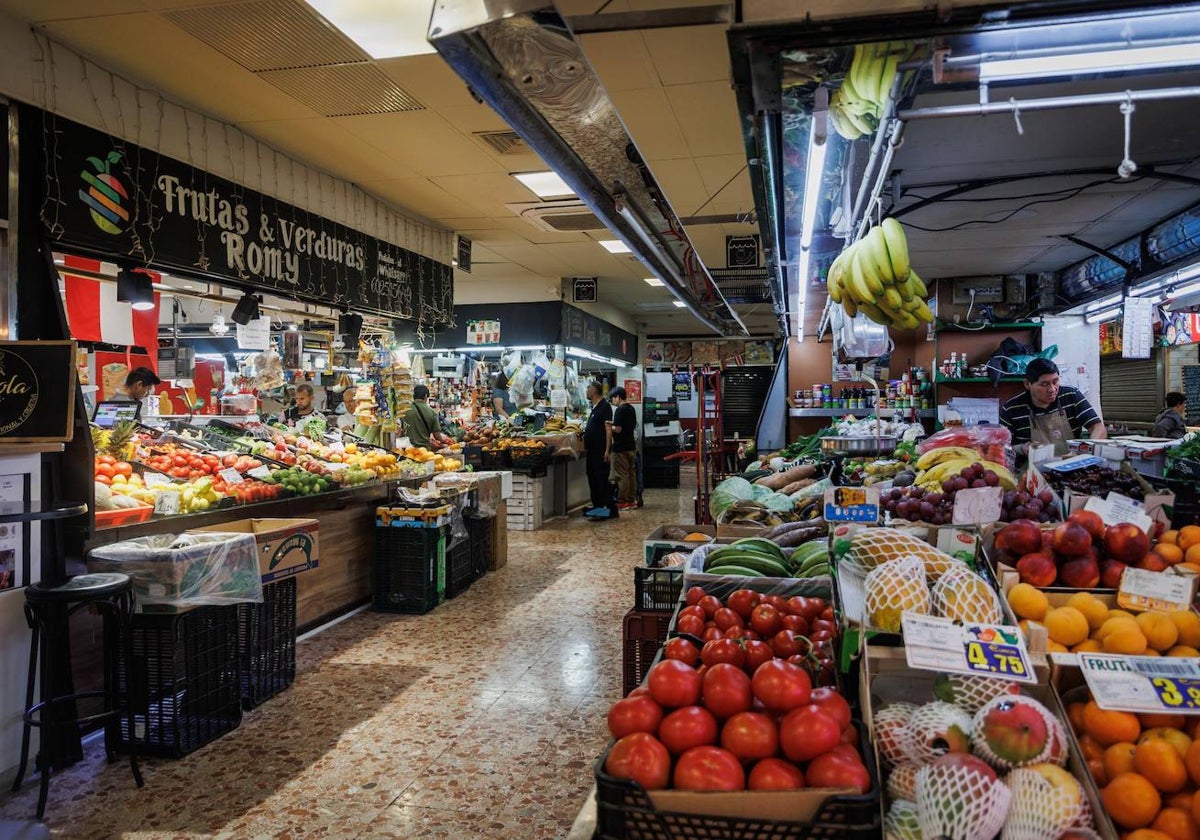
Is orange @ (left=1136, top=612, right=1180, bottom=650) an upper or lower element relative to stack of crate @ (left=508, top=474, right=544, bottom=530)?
upper

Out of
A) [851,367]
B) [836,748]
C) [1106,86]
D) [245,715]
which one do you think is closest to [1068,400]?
[1106,86]

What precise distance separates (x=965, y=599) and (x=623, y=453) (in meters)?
9.72

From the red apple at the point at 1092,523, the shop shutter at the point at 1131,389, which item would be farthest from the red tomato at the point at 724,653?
the shop shutter at the point at 1131,389

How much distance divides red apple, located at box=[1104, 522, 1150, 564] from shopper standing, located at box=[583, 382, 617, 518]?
8.12 metres

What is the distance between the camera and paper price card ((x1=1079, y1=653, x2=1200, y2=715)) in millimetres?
1684

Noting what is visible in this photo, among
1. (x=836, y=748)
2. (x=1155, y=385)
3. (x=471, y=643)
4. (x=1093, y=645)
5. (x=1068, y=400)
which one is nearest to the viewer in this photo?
(x=836, y=748)

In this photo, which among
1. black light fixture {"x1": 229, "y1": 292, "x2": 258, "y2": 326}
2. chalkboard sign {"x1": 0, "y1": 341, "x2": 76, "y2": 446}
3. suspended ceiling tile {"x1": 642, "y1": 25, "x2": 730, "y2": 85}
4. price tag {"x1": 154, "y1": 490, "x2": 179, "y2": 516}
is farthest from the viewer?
black light fixture {"x1": 229, "y1": 292, "x2": 258, "y2": 326}

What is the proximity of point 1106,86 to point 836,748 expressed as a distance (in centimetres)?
414

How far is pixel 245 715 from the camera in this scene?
3855 millimetres

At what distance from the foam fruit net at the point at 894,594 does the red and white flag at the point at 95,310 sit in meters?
5.90

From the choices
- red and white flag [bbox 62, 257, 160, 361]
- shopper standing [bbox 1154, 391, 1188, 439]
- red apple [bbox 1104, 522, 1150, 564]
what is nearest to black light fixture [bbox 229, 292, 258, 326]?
red and white flag [bbox 62, 257, 160, 361]

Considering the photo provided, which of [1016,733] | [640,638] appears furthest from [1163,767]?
[640,638]

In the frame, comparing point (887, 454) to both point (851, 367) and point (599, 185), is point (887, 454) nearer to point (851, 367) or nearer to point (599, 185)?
point (851, 367)

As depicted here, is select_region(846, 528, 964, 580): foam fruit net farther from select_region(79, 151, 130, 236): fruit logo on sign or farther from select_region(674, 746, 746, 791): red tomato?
select_region(79, 151, 130, 236): fruit logo on sign
